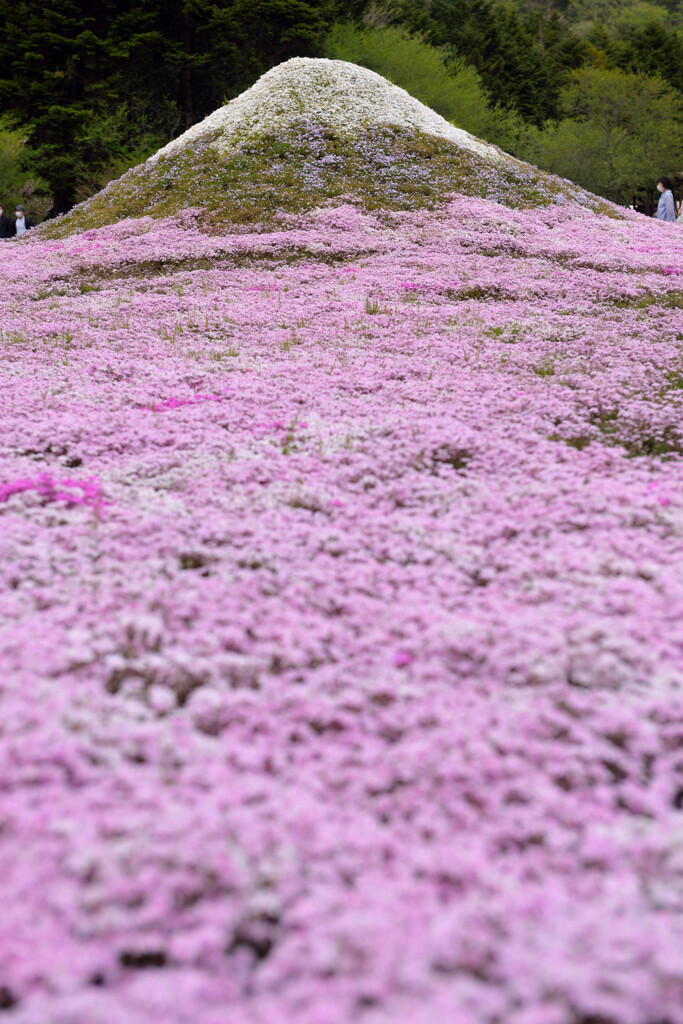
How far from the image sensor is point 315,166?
3136 centimetres

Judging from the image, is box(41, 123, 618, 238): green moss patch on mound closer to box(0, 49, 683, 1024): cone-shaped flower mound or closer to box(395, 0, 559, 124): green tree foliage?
box(0, 49, 683, 1024): cone-shaped flower mound

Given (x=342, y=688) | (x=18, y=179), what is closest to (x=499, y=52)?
(x=18, y=179)

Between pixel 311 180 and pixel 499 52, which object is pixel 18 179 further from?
pixel 499 52

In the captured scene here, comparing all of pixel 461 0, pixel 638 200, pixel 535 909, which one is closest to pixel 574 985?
pixel 535 909

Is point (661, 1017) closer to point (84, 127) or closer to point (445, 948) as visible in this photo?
point (445, 948)

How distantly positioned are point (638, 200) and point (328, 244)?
2320 inches

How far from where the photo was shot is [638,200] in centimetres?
6906

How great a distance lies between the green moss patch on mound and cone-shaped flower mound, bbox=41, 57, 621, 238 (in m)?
0.05

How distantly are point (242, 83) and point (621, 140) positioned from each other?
117 feet

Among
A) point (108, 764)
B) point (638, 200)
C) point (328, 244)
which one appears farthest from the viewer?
point (638, 200)

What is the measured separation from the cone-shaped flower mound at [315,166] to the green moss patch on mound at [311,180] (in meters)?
0.05

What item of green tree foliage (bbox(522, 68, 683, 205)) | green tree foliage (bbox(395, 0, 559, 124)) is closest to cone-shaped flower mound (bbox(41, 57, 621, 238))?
green tree foliage (bbox(522, 68, 683, 205))

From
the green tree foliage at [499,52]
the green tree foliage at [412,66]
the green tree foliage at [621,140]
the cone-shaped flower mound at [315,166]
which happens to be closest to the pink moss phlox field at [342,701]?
the cone-shaped flower mound at [315,166]

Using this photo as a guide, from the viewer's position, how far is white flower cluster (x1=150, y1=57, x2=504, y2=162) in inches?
1353
